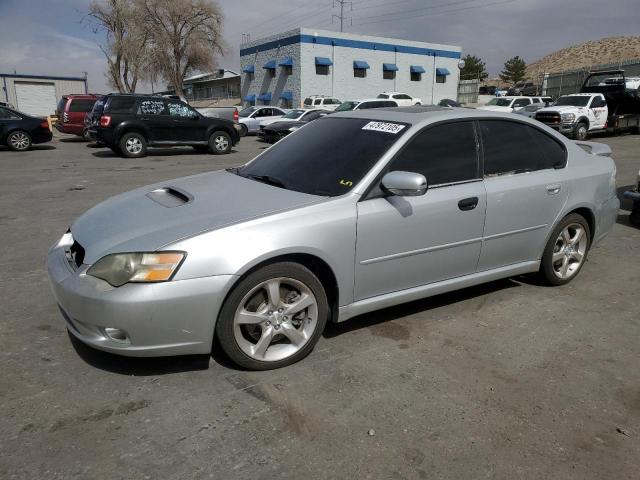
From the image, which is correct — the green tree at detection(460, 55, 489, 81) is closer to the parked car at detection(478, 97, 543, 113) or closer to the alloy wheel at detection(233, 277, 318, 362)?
the parked car at detection(478, 97, 543, 113)

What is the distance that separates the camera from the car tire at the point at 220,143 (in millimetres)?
16484

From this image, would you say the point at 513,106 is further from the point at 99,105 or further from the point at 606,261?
the point at 606,261

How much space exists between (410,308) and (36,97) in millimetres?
49269

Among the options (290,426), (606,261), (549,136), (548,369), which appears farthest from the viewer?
(606,261)

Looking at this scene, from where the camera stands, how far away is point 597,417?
9.18 ft

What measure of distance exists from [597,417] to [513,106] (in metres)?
25.7

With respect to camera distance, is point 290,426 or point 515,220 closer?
point 290,426

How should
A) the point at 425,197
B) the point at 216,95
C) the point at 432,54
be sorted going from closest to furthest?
1. the point at 425,197
2. the point at 432,54
3. the point at 216,95

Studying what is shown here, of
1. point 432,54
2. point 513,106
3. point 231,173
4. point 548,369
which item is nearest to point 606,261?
point 548,369

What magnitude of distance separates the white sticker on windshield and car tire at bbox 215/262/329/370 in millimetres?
1271

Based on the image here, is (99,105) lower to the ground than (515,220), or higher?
higher

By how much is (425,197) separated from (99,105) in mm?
14138

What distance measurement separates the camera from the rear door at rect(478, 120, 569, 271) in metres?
3.97

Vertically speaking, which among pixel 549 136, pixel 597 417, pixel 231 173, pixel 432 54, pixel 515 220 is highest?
pixel 432 54
